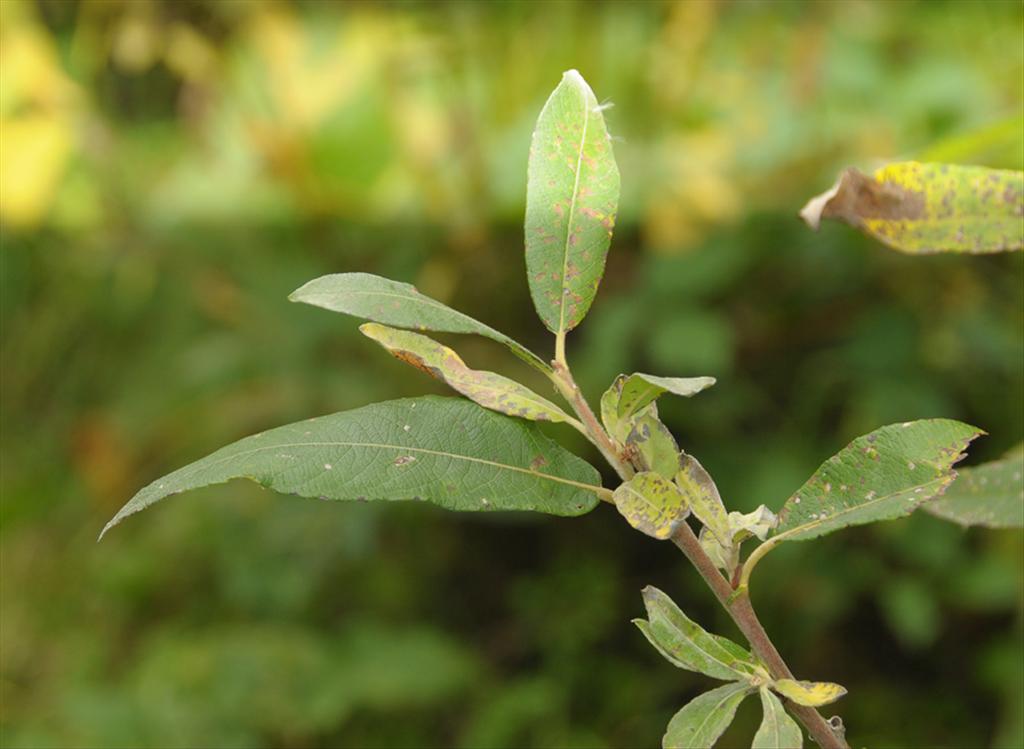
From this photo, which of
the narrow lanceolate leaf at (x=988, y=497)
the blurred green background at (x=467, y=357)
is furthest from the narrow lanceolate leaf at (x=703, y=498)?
the blurred green background at (x=467, y=357)

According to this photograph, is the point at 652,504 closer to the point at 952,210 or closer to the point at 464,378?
the point at 464,378

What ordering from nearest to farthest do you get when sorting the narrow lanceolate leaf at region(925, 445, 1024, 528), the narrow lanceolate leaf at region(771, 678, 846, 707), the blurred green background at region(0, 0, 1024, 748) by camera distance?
the narrow lanceolate leaf at region(771, 678, 846, 707) → the narrow lanceolate leaf at region(925, 445, 1024, 528) → the blurred green background at region(0, 0, 1024, 748)

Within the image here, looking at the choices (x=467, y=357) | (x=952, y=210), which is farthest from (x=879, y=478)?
(x=467, y=357)

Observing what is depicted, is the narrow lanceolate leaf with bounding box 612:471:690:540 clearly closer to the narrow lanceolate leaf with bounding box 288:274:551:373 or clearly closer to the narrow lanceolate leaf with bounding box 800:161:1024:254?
the narrow lanceolate leaf with bounding box 288:274:551:373

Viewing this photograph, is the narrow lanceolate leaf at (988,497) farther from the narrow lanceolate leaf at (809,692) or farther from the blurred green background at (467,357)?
the blurred green background at (467,357)

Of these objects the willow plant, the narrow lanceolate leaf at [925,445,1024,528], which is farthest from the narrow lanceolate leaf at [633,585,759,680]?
the narrow lanceolate leaf at [925,445,1024,528]
